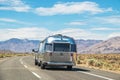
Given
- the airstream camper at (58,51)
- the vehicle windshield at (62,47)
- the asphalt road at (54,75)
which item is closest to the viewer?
the asphalt road at (54,75)

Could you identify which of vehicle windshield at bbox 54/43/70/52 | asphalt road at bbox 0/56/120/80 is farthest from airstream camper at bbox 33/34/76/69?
asphalt road at bbox 0/56/120/80

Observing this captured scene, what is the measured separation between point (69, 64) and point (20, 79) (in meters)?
8.73

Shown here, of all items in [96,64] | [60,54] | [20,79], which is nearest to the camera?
[20,79]

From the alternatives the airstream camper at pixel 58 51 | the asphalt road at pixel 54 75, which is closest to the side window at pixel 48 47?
the airstream camper at pixel 58 51

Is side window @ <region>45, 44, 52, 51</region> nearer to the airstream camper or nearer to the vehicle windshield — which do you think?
the airstream camper

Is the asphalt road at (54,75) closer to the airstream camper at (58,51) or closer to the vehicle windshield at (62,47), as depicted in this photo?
the airstream camper at (58,51)

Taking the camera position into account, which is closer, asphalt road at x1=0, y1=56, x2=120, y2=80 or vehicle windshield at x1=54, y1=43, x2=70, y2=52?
asphalt road at x1=0, y1=56, x2=120, y2=80

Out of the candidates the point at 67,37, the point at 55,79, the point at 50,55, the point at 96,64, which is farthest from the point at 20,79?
the point at 96,64

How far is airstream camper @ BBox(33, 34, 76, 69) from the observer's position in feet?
85.6

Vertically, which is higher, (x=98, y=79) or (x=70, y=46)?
(x=70, y=46)

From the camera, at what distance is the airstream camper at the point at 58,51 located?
26078mm

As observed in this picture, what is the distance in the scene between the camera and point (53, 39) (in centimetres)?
2709

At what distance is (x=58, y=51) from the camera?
86.5 feet

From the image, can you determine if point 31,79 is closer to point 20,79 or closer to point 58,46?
point 20,79
